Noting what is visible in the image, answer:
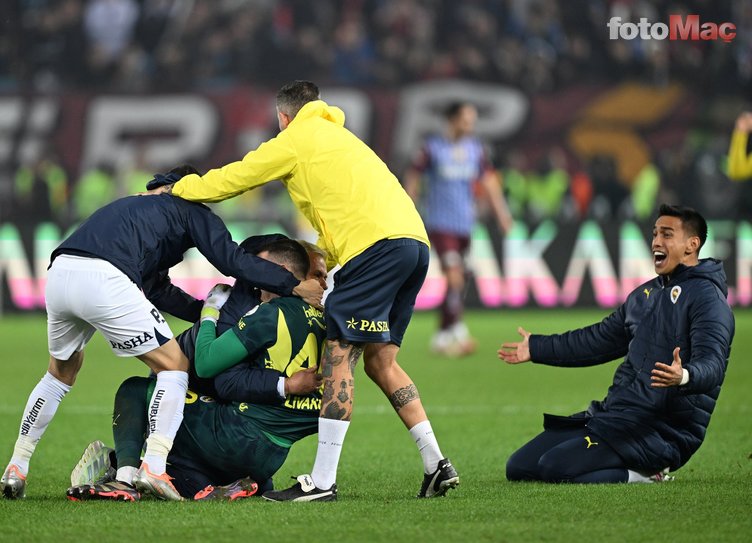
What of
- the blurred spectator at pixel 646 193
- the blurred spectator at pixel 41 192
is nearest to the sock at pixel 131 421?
the blurred spectator at pixel 41 192

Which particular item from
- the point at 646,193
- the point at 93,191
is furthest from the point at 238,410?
the point at 646,193

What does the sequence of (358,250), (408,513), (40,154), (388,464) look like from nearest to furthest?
(408,513) → (358,250) → (388,464) → (40,154)

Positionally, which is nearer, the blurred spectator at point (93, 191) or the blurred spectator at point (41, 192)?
the blurred spectator at point (41, 192)

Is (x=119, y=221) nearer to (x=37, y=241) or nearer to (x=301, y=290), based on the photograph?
(x=301, y=290)

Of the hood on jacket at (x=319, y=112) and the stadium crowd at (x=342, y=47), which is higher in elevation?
the stadium crowd at (x=342, y=47)

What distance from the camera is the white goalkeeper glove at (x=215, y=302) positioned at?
546 cm

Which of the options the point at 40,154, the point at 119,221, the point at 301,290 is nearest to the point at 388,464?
the point at 301,290

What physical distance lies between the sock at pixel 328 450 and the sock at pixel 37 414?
1.17m

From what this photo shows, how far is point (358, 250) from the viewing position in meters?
5.24

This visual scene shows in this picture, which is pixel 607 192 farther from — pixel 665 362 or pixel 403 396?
pixel 403 396

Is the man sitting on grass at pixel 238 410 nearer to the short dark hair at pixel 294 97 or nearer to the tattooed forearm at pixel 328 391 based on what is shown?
the tattooed forearm at pixel 328 391

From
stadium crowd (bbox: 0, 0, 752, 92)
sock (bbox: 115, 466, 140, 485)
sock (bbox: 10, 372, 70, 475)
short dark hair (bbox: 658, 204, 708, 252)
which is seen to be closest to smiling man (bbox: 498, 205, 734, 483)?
short dark hair (bbox: 658, 204, 708, 252)

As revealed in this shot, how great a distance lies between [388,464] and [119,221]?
6.87ft

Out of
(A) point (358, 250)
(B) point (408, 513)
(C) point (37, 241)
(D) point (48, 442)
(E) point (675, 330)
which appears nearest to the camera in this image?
(B) point (408, 513)
